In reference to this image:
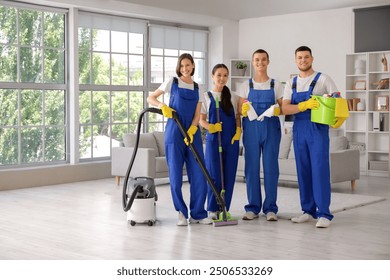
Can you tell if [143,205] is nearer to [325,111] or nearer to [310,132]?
[310,132]

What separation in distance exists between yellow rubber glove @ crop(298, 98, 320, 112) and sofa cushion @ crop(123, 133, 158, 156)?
147 inches

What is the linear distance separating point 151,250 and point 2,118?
15.3 feet

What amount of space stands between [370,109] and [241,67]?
252 cm

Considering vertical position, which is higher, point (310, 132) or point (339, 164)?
point (310, 132)

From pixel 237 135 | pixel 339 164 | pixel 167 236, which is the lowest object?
pixel 167 236

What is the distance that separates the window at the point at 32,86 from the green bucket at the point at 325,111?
4815 mm

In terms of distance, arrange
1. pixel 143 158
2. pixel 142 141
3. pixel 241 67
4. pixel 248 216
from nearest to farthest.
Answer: pixel 248 216
pixel 143 158
pixel 142 141
pixel 241 67

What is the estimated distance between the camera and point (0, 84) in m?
8.73

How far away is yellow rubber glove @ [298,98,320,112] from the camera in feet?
18.5

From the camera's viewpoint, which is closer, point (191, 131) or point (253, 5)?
point (191, 131)

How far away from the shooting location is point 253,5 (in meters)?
9.99

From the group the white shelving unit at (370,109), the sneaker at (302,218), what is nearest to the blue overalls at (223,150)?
the sneaker at (302,218)

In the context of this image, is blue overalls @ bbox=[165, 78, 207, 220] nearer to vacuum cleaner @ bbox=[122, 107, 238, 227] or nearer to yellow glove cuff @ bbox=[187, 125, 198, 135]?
yellow glove cuff @ bbox=[187, 125, 198, 135]

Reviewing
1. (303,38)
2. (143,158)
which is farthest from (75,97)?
(303,38)
